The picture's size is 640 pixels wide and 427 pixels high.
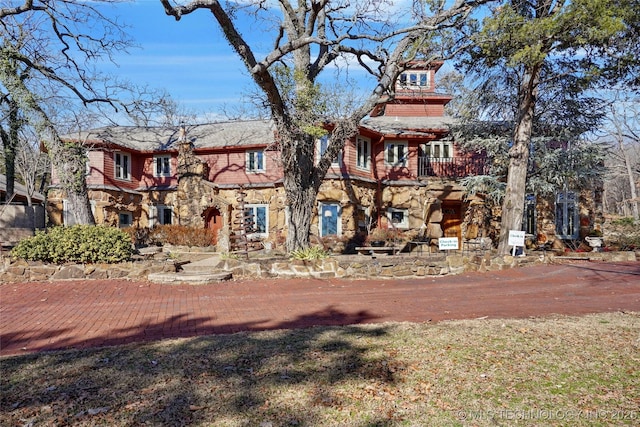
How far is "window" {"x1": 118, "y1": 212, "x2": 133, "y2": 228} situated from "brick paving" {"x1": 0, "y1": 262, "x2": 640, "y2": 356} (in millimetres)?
12658

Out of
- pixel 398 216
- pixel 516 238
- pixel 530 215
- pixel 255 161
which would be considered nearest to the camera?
pixel 516 238

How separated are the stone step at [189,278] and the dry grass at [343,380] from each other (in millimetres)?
5629

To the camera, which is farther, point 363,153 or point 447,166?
point 447,166

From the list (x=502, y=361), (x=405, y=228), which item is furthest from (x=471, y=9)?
(x=502, y=361)

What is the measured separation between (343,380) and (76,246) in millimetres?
10160

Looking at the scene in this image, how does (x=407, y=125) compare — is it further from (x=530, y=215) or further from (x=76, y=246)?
(x=76, y=246)

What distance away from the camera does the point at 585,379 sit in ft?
13.4

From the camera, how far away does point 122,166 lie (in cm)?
2356

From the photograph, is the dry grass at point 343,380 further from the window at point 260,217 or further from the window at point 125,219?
the window at point 125,219

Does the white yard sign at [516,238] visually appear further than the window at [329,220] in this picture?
No

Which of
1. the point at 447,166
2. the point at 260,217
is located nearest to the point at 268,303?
the point at 260,217

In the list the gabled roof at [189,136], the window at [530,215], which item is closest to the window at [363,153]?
the gabled roof at [189,136]

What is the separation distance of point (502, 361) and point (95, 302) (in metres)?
7.59

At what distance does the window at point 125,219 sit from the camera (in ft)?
76.0
